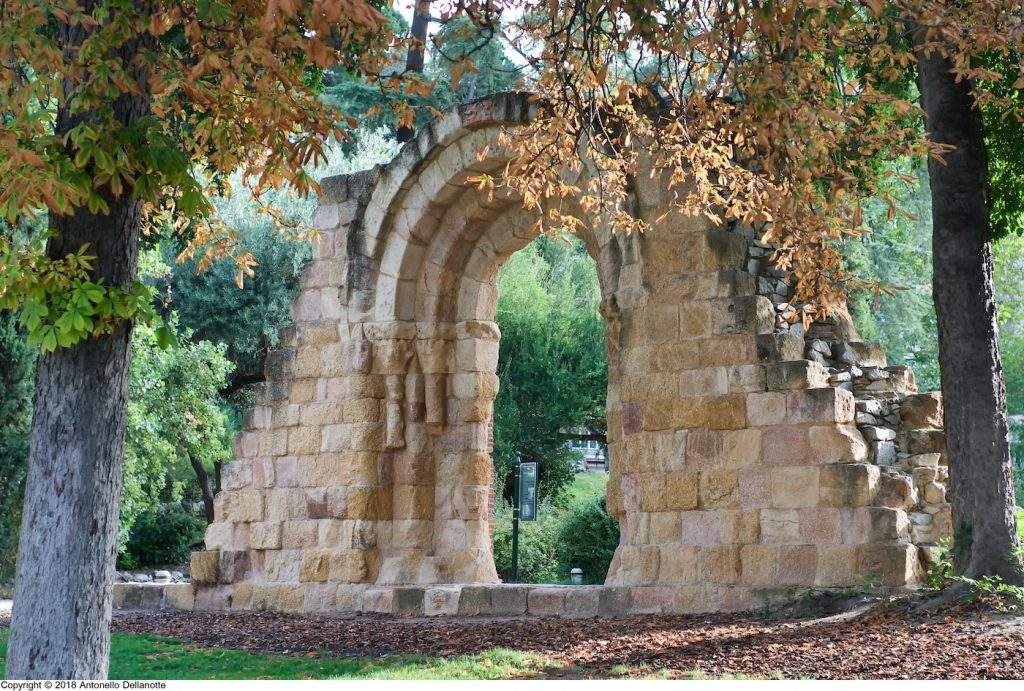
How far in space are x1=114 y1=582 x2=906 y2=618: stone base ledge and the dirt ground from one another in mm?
348

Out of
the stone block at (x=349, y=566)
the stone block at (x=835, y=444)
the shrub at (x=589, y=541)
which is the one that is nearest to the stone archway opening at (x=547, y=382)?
the shrub at (x=589, y=541)

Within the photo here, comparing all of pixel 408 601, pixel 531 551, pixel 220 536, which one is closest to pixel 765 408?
pixel 408 601

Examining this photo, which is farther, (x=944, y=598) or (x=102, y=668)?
(x=944, y=598)

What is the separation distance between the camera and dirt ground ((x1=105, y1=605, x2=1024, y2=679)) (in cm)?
609

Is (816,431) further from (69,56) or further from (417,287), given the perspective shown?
(69,56)

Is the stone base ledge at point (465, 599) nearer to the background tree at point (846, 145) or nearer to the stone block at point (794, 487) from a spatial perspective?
the stone block at point (794, 487)

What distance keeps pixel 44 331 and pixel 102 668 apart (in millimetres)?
1536

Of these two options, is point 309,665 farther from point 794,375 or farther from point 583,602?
point 794,375

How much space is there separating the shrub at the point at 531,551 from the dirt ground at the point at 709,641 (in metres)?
8.34

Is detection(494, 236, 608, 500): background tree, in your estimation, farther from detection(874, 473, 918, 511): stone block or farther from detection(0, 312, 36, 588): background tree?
detection(874, 473, 918, 511): stone block

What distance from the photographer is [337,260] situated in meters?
11.6

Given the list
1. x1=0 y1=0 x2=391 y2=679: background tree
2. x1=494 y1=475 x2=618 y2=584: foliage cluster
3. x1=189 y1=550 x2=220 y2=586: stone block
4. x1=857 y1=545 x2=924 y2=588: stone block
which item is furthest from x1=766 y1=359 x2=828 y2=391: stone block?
x1=494 y1=475 x2=618 y2=584: foliage cluster
